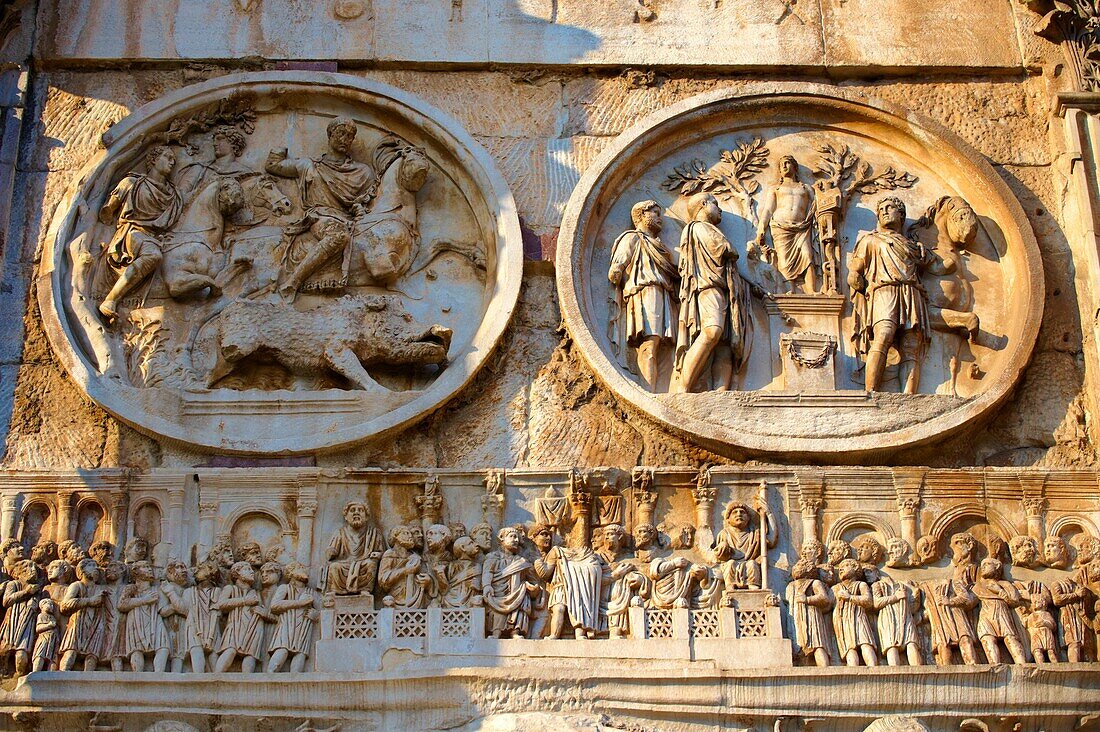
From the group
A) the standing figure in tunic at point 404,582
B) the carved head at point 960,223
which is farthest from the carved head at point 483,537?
the carved head at point 960,223

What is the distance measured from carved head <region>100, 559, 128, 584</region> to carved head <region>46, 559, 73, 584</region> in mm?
175

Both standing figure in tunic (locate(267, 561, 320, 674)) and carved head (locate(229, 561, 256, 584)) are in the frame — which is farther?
carved head (locate(229, 561, 256, 584))

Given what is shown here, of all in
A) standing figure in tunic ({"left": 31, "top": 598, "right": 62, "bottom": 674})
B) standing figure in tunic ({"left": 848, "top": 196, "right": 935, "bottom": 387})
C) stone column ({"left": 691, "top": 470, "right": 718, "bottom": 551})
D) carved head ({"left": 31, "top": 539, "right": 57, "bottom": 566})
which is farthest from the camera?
standing figure in tunic ({"left": 848, "top": 196, "right": 935, "bottom": 387})

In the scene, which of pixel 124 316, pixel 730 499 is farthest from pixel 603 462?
pixel 124 316

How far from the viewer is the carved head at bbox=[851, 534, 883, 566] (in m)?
10.2

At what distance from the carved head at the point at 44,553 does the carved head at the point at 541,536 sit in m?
2.61

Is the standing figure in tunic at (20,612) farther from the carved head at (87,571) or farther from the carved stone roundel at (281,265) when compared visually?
the carved stone roundel at (281,265)

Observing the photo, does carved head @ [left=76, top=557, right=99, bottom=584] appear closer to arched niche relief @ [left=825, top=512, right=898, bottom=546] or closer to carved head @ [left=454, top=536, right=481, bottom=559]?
carved head @ [left=454, top=536, right=481, bottom=559]

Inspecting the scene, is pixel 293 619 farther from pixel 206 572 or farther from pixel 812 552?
pixel 812 552

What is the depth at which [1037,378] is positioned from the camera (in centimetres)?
1089

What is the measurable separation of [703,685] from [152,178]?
15.1 feet

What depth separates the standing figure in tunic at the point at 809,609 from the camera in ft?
32.2

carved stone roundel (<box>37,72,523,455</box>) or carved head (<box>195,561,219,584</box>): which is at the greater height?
carved stone roundel (<box>37,72,523,455</box>)

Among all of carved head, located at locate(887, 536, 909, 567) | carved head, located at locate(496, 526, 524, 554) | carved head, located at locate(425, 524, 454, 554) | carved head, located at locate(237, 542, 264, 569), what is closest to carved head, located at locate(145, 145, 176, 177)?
carved head, located at locate(237, 542, 264, 569)
